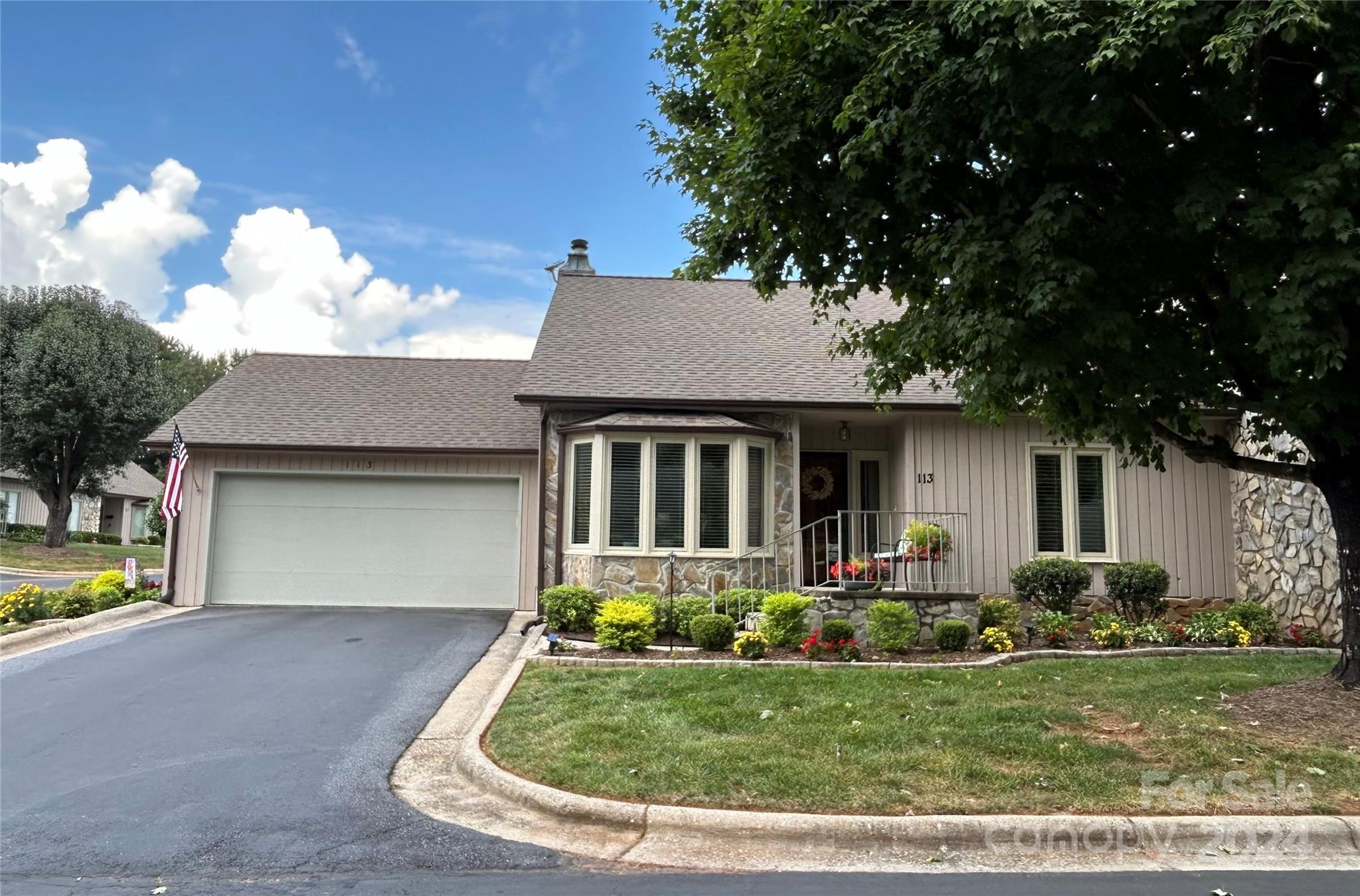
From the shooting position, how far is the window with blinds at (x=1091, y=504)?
12.0 m

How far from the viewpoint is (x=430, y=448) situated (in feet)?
43.7

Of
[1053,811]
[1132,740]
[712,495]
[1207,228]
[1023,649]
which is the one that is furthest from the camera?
[712,495]

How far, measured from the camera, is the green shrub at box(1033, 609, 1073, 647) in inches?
381

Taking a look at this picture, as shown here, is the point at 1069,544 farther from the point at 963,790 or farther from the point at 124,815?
the point at 124,815

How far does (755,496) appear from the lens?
11.9 meters

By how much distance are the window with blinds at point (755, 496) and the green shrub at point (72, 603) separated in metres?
9.04

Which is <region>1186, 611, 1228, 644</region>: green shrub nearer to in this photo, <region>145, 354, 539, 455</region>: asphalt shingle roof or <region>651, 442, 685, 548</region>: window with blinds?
<region>651, 442, 685, 548</region>: window with blinds

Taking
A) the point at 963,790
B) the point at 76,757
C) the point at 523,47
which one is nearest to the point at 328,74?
the point at 523,47

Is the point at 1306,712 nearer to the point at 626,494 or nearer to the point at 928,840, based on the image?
the point at 928,840

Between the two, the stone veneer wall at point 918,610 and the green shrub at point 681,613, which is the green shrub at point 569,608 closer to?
the green shrub at point 681,613

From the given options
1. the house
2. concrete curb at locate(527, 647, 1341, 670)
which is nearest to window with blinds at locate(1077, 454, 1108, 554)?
the house

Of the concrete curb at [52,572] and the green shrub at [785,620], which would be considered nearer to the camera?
the green shrub at [785,620]

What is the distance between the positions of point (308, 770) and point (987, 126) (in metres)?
6.07

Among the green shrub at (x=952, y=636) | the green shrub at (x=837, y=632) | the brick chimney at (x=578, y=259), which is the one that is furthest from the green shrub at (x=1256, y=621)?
the brick chimney at (x=578, y=259)
